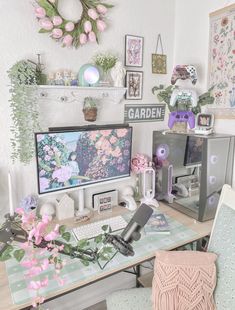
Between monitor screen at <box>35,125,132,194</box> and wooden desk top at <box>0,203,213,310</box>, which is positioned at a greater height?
monitor screen at <box>35,125,132,194</box>

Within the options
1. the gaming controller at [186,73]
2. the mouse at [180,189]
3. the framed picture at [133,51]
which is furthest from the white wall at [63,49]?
the mouse at [180,189]

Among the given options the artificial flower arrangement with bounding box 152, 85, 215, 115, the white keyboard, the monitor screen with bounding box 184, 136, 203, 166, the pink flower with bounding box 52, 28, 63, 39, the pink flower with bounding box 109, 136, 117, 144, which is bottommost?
the white keyboard

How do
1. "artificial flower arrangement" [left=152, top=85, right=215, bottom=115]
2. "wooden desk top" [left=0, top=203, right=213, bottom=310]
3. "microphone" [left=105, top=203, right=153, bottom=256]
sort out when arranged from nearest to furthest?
1. "microphone" [left=105, top=203, right=153, bottom=256]
2. "wooden desk top" [left=0, top=203, right=213, bottom=310]
3. "artificial flower arrangement" [left=152, top=85, right=215, bottom=115]

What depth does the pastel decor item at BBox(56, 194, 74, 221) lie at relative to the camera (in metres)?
1.47

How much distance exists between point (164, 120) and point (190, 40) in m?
0.59

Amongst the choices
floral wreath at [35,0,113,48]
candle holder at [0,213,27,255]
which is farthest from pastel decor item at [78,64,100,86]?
candle holder at [0,213,27,255]

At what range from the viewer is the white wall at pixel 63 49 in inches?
50.5

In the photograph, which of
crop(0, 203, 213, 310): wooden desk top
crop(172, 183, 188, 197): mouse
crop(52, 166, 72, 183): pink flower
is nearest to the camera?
crop(0, 203, 213, 310): wooden desk top

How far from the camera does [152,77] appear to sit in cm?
179

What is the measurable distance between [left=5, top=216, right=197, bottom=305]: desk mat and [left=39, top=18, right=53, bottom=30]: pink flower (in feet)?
3.83

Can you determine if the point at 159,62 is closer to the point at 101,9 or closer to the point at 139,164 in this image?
the point at 101,9

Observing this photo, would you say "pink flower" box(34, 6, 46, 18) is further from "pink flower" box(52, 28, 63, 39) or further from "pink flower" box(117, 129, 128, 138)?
"pink flower" box(117, 129, 128, 138)

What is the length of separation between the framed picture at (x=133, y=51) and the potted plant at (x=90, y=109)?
0.41 m

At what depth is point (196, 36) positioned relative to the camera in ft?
5.57
